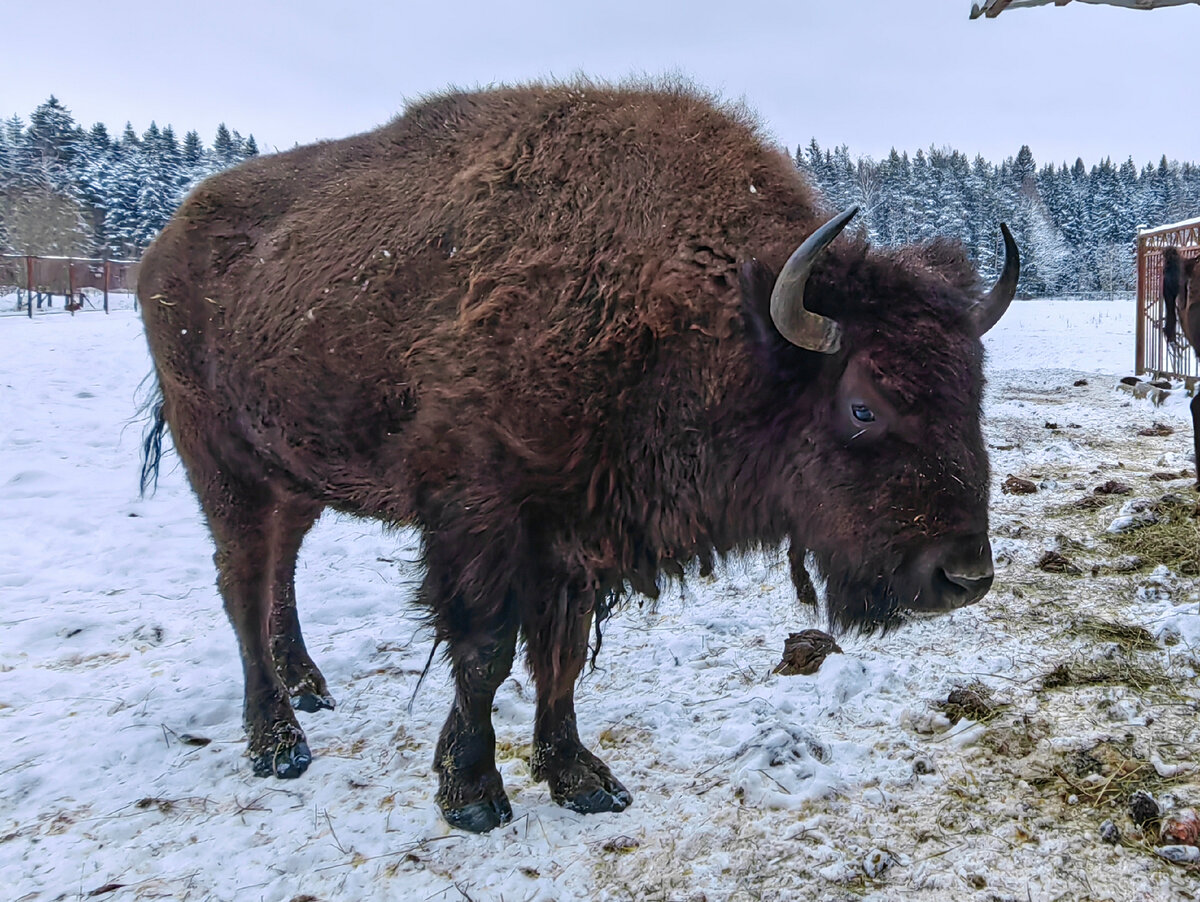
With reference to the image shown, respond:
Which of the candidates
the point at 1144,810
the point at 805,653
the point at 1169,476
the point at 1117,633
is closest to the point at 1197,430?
the point at 1169,476

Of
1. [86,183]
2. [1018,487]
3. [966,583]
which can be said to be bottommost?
[1018,487]

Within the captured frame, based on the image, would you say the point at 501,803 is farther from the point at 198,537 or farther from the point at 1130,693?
the point at 198,537

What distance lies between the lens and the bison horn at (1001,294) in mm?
2592

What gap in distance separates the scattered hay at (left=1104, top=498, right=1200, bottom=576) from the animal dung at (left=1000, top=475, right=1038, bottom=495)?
1012 mm

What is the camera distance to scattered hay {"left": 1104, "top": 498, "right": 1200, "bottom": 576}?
4.80 metres

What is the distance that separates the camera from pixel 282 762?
10.4ft

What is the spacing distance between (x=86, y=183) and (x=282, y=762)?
61390mm

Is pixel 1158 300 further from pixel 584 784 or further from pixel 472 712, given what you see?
pixel 472 712

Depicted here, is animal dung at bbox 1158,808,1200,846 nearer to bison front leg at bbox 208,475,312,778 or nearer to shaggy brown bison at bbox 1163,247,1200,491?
bison front leg at bbox 208,475,312,778

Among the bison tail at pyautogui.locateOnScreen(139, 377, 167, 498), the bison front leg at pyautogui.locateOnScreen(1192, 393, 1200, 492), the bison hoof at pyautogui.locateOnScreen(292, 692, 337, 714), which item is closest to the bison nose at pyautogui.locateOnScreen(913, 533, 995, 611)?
the bison hoof at pyautogui.locateOnScreen(292, 692, 337, 714)

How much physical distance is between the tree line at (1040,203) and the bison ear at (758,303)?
59003 mm

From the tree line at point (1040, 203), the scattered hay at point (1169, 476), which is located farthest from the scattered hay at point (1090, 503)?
the tree line at point (1040, 203)

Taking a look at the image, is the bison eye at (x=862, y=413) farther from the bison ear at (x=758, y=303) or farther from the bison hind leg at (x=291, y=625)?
Answer: the bison hind leg at (x=291, y=625)

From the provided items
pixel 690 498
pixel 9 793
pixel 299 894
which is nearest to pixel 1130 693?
pixel 690 498
